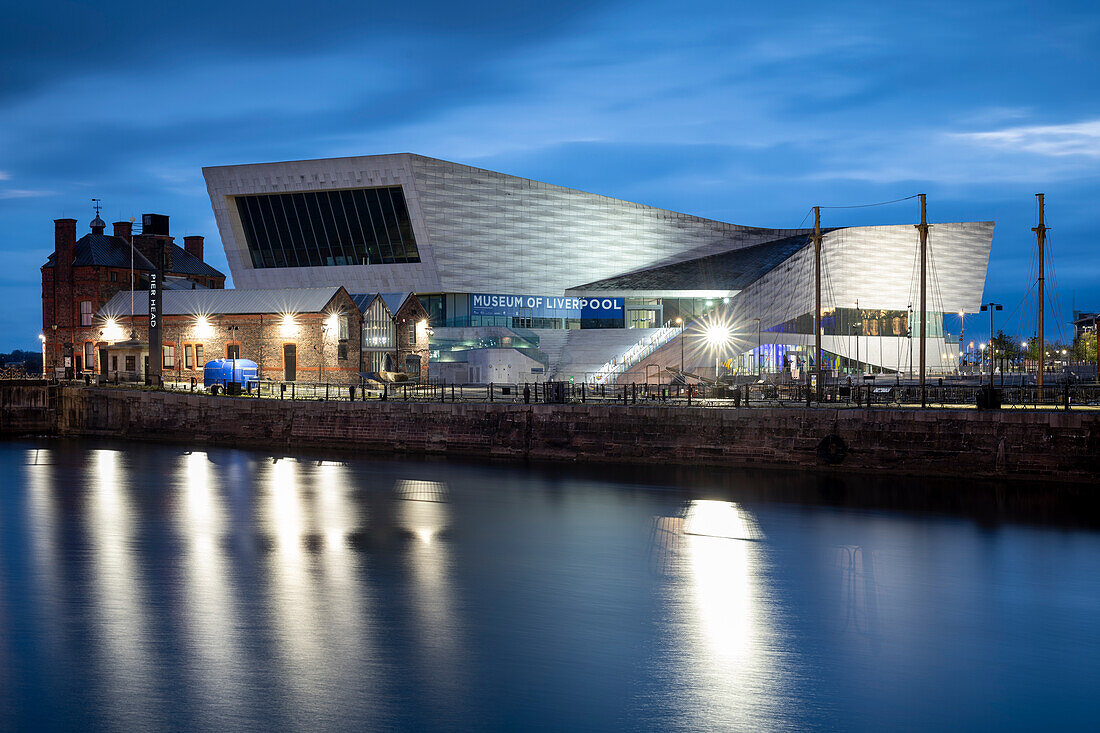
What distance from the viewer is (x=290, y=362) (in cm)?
6819

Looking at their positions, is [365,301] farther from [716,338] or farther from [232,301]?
[716,338]

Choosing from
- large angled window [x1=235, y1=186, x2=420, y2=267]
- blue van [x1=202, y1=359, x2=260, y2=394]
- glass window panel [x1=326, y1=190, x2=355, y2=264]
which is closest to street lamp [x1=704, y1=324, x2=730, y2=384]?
large angled window [x1=235, y1=186, x2=420, y2=267]

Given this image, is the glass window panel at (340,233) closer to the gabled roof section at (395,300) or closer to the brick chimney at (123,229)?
the gabled roof section at (395,300)

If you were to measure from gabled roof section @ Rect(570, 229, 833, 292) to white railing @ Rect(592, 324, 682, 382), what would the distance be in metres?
11.8

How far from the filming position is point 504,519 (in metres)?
32.1

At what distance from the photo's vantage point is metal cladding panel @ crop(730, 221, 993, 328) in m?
86.6

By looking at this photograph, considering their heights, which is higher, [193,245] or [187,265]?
[193,245]

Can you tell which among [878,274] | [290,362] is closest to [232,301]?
[290,362]

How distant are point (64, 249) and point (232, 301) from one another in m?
27.6

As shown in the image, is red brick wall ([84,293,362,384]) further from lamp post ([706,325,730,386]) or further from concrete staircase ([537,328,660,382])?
lamp post ([706,325,730,386])

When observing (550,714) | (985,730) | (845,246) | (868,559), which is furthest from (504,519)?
(845,246)

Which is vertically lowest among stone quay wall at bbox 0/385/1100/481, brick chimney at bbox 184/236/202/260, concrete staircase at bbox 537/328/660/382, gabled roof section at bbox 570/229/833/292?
stone quay wall at bbox 0/385/1100/481

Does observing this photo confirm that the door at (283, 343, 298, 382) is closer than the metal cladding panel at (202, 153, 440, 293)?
Yes

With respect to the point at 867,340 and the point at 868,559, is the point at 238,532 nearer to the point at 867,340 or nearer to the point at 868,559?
the point at 868,559
